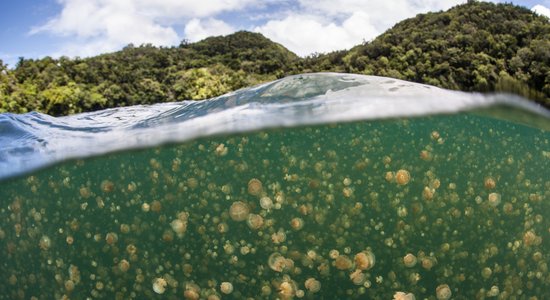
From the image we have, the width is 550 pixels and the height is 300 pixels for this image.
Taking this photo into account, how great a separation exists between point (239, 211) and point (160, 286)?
81cm

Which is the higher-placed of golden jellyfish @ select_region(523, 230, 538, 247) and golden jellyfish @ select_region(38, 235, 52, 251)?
golden jellyfish @ select_region(38, 235, 52, 251)

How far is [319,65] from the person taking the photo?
4812cm

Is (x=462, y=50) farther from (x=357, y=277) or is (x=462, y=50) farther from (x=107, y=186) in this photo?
(x=357, y=277)

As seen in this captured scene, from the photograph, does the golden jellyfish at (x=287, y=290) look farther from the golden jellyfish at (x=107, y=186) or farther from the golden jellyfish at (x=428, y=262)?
the golden jellyfish at (x=107, y=186)

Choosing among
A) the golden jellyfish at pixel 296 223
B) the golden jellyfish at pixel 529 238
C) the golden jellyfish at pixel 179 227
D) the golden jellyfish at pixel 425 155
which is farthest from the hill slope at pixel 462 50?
the golden jellyfish at pixel 179 227

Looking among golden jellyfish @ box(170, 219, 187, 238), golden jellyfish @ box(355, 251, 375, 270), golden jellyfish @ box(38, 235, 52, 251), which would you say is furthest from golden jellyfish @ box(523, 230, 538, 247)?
golden jellyfish @ box(38, 235, 52, 251)

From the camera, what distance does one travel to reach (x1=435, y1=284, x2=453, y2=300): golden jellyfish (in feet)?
13.5

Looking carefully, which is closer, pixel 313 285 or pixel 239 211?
pixel 313 285

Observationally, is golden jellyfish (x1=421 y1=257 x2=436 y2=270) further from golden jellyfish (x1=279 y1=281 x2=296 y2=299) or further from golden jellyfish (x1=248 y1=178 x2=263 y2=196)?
golden jellyfish (x1=248 y1=178 x2=263 y2=196)

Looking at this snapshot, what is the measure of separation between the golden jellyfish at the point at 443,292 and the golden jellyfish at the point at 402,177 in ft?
2.51

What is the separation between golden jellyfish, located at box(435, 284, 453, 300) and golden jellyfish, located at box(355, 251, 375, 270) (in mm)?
525

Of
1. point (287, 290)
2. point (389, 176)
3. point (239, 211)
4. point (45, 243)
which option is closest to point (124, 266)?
point (45, 243)

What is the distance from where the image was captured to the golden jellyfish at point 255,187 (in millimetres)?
4156

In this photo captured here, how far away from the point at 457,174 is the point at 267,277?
1625 mm
